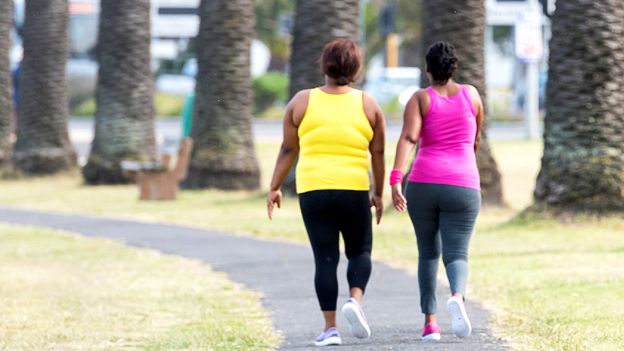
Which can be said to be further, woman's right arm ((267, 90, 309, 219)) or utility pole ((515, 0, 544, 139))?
utility pole ((515, 0, 544, 139))

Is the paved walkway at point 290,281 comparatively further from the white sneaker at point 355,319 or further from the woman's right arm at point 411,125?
the woman's right arm at point 411,125

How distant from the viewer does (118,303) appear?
437 inches

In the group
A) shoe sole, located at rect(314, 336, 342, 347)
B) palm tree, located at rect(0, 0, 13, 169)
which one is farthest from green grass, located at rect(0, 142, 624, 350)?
palm tree, located at rect(0, 0, 13, 169)

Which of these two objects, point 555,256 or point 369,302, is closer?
point 369,302

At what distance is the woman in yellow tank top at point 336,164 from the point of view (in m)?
8.45

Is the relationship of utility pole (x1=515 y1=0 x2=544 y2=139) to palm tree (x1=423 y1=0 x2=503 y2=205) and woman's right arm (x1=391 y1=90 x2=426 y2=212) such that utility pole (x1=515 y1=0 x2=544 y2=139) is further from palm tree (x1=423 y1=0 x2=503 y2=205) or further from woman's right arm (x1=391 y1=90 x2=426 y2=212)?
woman's right arm (x1=391 y1=90 x2=426 y2=212)

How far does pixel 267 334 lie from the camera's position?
9289mm

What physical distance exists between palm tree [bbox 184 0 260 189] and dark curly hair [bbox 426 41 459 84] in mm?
13915

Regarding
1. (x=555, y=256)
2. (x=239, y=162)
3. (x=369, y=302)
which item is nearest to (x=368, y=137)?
(x=369, y=302)

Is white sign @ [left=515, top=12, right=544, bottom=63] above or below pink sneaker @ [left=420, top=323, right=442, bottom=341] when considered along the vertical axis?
above

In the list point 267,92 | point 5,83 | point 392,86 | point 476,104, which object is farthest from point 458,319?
point 267,92

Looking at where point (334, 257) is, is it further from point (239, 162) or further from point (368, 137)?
point (239, 162)

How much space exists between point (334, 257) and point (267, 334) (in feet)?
2.90

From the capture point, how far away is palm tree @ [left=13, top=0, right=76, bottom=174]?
26.7 m
